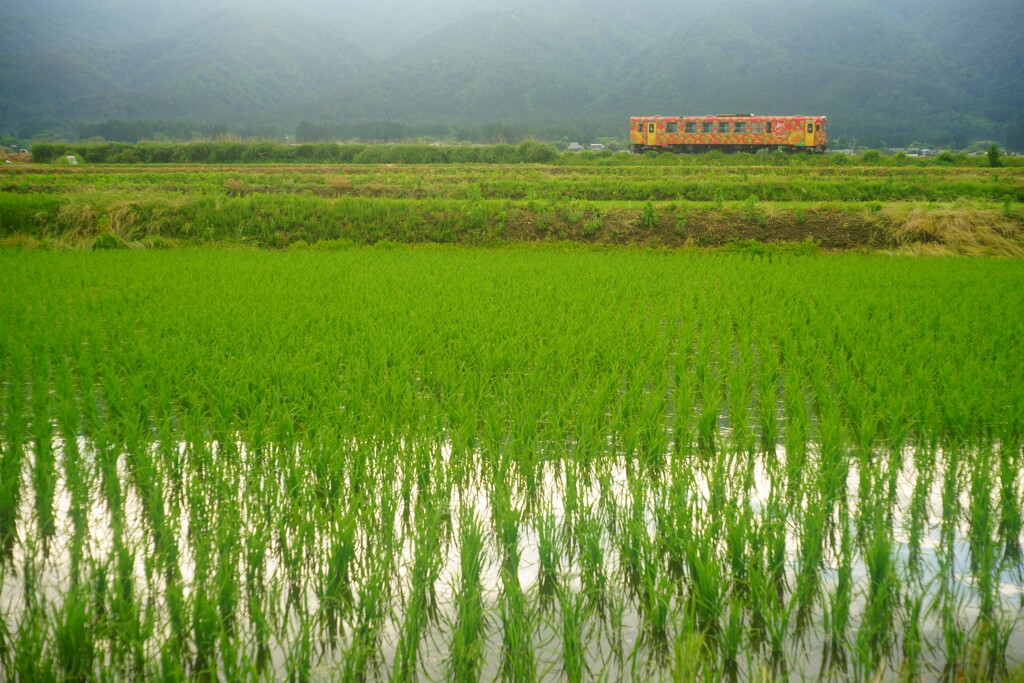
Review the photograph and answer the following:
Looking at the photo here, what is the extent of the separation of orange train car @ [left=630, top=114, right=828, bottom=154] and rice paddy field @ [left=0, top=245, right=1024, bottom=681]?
1009 inches

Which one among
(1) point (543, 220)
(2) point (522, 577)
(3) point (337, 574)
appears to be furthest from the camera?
(1) point (543, 220)

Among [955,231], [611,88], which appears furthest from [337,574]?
[611,88]

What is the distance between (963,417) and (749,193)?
566 inches

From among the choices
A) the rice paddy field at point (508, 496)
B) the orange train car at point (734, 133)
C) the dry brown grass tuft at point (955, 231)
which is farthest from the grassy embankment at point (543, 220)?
the orange train car at point (734, 133)

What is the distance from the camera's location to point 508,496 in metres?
2.82

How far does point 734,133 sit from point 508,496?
99.7ft

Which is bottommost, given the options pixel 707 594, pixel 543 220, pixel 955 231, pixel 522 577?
pixel 522 577

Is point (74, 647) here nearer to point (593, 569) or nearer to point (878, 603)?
point (593, 569)

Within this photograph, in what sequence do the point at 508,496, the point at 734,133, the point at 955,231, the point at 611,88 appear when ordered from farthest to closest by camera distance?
the point at 611,88, the point at 734,133, the point at 955,231, the point at 508,496

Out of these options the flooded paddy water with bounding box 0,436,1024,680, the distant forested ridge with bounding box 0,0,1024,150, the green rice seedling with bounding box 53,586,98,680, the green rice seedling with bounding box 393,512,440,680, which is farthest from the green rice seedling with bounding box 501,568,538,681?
the distant forested ridge with bounding box 0,0,1024,150

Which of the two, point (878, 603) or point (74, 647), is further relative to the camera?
point (878, 603)

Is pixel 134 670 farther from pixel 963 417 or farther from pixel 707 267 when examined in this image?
pixel 707 267

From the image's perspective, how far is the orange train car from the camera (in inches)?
1187

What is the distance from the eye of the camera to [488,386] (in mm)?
4297
